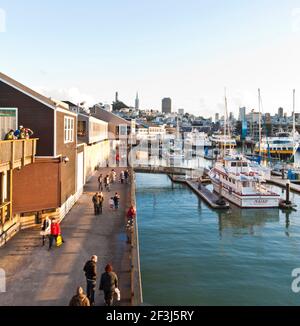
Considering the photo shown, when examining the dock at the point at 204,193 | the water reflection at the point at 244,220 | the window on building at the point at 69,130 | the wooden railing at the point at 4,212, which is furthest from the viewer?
the dock at the point at 204,193

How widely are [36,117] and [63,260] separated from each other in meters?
7.84

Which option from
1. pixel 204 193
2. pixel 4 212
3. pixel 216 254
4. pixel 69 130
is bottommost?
pixel 216 254

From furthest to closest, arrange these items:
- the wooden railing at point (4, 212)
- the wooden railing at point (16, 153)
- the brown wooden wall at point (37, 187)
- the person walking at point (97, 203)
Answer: the person walking at point (97, 203) → the brown wooden wall at point (37, 187) → the wooden railing at point (4, 212) → the wooden railing at point (16, 153)

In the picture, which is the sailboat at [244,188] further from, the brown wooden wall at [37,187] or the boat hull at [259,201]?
the brown wooden wall at [37,187]

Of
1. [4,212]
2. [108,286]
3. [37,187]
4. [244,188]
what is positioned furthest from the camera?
[244,188]

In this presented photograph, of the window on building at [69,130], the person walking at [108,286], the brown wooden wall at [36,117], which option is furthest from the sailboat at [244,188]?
the person walking at [108,286]

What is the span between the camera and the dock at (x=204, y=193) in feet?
117

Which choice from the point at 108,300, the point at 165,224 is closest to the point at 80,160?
the point at 165,224

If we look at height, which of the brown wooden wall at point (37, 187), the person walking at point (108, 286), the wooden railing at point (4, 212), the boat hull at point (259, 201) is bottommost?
the boat hull at point (259, 201)

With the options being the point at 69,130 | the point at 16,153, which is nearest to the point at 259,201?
the point at 69,130

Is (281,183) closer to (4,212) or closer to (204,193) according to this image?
(204,193)

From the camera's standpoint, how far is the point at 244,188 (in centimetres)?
Answer: 3650

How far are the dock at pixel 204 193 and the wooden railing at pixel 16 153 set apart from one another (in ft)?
71.7

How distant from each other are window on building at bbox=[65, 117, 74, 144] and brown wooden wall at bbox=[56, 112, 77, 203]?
332 millimetres
